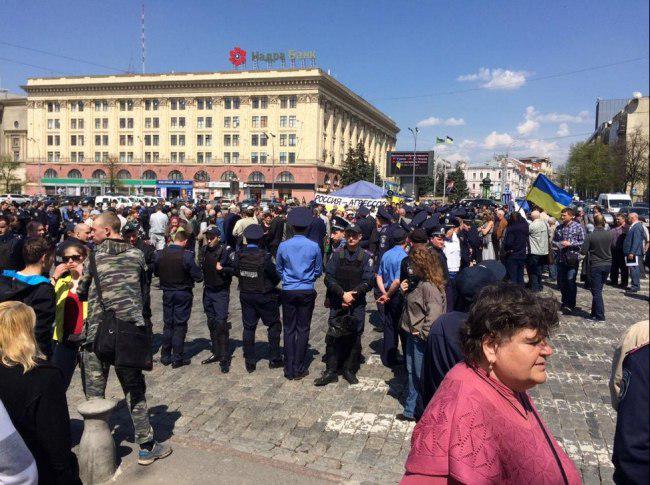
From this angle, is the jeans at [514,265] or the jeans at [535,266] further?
the jeans at [535,266]

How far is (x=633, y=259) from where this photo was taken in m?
11.9

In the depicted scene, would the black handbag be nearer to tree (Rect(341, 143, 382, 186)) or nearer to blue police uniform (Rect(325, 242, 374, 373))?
blue police uniform (Rect(325, 242, 374, 373))

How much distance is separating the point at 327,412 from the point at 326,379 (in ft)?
2.73

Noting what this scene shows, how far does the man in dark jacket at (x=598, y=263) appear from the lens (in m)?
9.46

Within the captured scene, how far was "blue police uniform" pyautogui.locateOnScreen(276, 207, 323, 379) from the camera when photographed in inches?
252

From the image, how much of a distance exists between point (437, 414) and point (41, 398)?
2.07 meters

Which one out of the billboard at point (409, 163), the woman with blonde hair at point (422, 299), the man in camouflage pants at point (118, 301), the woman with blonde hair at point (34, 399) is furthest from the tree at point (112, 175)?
the woman with blonde hair at point (34, 399)

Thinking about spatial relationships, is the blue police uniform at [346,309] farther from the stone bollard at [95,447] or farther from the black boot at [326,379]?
the stone bollard at [95,447]

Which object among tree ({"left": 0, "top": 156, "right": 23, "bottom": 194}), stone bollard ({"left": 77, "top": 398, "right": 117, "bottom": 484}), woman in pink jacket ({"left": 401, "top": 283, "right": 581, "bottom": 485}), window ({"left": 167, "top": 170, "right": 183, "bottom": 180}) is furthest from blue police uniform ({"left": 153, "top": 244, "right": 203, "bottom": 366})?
tree ({"left": 0, "top": 156, "right": 23, "bottom": 194})

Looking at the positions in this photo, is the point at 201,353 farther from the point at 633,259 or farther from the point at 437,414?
the point at 633,259

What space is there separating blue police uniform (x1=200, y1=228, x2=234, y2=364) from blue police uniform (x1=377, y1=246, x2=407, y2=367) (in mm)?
2146

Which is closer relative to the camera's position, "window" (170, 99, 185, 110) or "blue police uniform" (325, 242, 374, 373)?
"blue police uniform" (325, 242, 374, 373)

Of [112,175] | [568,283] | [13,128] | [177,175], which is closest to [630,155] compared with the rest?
[568,283]

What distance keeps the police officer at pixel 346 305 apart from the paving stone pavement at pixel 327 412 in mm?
261
